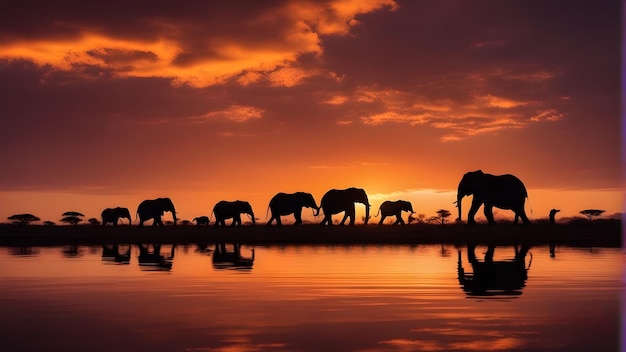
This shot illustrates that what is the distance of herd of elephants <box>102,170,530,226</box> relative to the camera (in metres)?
53.7

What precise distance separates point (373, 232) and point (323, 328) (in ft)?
129

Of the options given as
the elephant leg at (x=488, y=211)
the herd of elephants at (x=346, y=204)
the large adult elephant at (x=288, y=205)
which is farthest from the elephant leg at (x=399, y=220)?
the elephant leg at (x=488, y=211)

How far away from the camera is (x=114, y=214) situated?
8506cm

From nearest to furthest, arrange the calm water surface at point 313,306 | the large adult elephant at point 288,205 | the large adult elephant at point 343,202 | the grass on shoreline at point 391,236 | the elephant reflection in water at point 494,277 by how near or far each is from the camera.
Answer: the calm water surface at point 313,306 < the elephant reflection in water at point 494,277 < the grass on shoreline at point 391,236 < the large adult elephant at point 343,202 < the large adult elephant at point 288,205

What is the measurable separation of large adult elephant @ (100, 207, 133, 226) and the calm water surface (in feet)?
192

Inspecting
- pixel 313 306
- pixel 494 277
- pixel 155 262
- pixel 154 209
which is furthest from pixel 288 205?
pixel 313 306

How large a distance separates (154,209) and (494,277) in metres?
55.4

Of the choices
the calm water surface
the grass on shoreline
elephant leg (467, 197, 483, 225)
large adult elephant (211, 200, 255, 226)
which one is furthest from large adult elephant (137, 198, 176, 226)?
the calm water surface

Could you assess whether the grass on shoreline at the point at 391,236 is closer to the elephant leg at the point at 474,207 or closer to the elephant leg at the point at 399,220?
the elephant leg at the point at 474,207

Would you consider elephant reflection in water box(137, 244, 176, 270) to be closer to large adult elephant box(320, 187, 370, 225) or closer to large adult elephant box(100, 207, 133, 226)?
large adult elephant box(320, 187, 370, 225)

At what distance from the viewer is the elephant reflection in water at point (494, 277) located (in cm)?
1773

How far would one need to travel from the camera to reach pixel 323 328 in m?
12.5

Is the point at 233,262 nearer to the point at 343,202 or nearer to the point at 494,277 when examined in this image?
the point at 494,277

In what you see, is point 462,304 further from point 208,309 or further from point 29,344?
point 29,344
